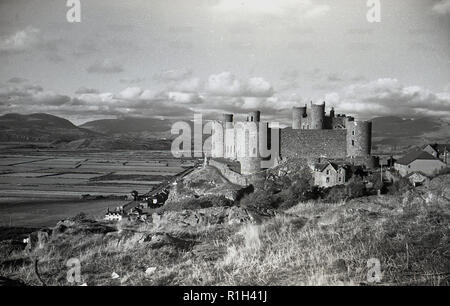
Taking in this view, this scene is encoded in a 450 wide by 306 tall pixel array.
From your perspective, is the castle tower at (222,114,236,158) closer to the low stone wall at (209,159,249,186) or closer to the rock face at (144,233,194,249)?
the low stone wall at (209,159,249,186)

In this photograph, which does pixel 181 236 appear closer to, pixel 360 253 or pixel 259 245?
→ pixel 259 245

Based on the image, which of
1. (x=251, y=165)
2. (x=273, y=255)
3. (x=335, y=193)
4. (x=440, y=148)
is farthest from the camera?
(x=440, y=148)

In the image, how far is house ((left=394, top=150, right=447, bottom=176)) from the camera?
3475 centimetres

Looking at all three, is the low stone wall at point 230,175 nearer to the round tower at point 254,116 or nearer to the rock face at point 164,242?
the round tower at point 254,116

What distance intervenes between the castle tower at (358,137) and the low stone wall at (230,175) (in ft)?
36.5

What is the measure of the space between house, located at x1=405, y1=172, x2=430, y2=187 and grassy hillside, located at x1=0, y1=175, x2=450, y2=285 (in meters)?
24.0

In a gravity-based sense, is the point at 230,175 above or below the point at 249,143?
below

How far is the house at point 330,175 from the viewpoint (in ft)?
103

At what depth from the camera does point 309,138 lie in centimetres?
3688

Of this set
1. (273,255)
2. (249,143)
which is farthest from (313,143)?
(273,255)

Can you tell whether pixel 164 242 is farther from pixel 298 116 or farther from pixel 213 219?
pixel 298 116

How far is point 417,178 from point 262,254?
2977 centimetres

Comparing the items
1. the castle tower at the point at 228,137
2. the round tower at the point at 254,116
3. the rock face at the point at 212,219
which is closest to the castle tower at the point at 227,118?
the castle tower at the point at 228,137
